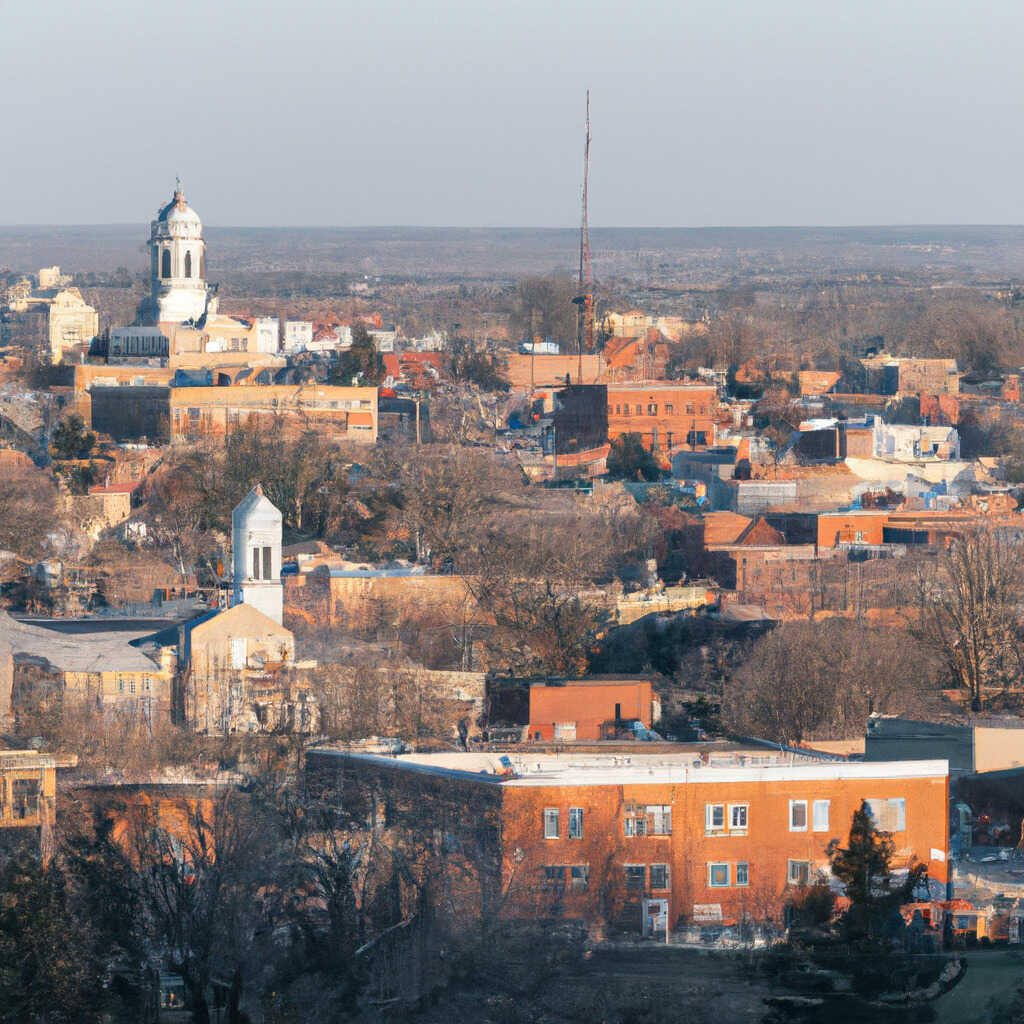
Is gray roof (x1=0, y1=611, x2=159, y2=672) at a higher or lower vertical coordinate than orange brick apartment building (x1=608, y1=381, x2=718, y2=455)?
lower

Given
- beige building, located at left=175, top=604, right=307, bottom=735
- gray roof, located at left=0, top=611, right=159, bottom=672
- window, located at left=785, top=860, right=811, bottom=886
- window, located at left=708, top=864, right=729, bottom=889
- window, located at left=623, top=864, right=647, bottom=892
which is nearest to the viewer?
window, located at left=623, top=864, right=647, bottom=892

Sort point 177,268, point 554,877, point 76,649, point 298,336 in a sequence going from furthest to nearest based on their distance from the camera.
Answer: point 298,336 → point 177,268 → point 76,649 → point 554,877

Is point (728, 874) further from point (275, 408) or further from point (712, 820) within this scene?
point (275, 408)

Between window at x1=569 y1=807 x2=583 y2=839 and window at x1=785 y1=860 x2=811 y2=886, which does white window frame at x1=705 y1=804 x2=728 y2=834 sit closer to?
window at x1=785 y1=860 x2=811 y2=886

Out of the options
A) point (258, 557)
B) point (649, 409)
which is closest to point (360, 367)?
point (649, 409)

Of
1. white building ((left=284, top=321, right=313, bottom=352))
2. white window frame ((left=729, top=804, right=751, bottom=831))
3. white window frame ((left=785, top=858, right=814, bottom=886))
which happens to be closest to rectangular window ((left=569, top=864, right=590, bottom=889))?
white window frame ((left=729, top=804, right=751, bottom=831))

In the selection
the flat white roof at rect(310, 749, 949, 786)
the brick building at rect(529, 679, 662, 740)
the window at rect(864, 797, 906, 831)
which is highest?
the flat white roof at rect(310, 749, 949, 786)

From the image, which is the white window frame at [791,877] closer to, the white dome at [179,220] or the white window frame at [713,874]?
the white window frame at [713,874]
